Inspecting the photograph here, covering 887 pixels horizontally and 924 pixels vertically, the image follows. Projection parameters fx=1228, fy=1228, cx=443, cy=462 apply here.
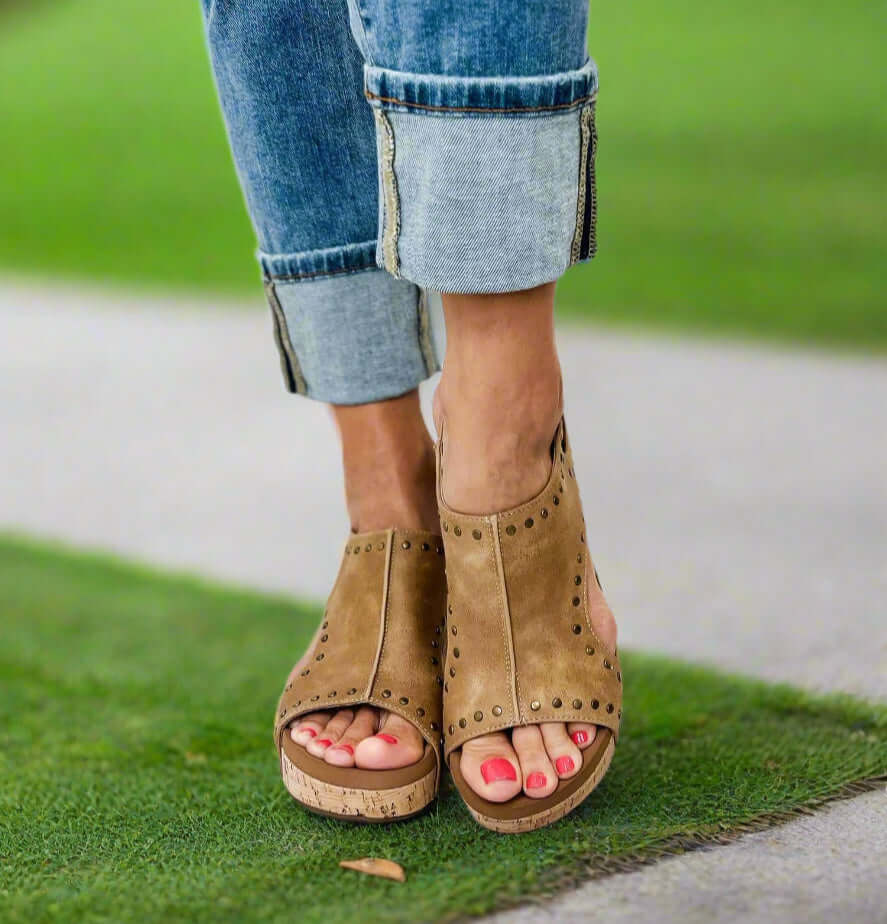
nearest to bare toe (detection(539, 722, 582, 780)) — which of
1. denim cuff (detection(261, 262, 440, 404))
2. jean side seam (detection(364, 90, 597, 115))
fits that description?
denim cuff (detection(261, 262, 440, 404))

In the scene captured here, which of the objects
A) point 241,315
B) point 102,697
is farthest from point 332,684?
point 241,315

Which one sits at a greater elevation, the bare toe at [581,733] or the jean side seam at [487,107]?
the jean side seam at [487,107]

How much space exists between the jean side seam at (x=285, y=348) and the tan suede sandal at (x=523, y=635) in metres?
0.15

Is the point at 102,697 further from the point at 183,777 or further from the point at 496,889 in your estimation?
the point at 496,889

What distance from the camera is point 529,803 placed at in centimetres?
71

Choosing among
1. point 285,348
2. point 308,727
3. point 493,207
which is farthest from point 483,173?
point 308,727

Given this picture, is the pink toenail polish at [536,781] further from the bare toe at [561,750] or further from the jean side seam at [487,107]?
the jean side seam at [487,107]

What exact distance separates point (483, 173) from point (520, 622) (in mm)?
268

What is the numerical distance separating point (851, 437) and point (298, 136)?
68.6 inches

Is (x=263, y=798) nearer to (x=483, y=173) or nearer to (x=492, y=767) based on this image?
(x=492, y=767)

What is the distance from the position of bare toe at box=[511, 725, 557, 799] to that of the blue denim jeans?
0.27 m

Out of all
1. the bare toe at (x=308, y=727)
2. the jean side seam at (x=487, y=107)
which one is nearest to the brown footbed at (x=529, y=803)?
the bare toe at (x=308, y=727)

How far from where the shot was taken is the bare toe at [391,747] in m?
0.75

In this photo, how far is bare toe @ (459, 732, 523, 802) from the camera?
0.71 metres
